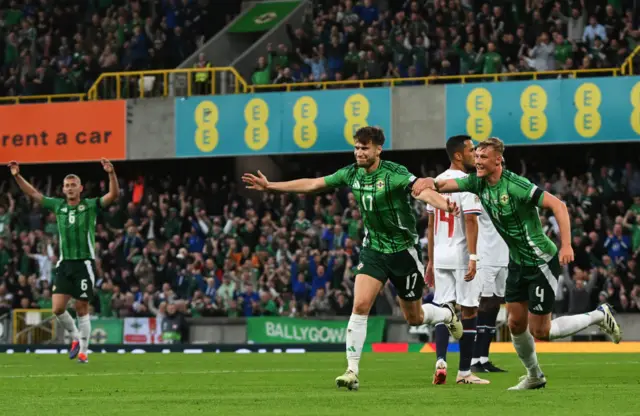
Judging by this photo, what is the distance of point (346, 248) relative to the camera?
29.3m

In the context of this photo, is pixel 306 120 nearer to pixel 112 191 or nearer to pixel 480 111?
pixel 480 111

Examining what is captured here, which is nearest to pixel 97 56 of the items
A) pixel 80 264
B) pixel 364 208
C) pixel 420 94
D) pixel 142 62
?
pixel 142 62

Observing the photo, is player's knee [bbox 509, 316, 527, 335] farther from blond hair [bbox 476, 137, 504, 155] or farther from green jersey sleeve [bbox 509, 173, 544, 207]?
blond hair [bbox 476, 137, 504, 155]

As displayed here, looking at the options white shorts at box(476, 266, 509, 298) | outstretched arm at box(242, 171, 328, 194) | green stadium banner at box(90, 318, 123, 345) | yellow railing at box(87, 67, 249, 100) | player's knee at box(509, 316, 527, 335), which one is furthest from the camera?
yellow railing at box(87, 67, 249, 100)

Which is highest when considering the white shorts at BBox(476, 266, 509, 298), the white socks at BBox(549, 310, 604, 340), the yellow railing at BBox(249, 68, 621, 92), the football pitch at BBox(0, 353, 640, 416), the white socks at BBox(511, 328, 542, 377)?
the yellow railing at BBox(249, 68, 621, 92)

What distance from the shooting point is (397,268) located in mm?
12133

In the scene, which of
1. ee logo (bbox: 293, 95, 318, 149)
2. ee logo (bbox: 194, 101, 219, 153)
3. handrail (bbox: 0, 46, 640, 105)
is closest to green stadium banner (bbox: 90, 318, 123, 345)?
ee logo (bbox: 194, 101, 219, 153)

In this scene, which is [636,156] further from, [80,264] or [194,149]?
[80,264]

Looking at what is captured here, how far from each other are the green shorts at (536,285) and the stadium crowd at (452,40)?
19056 millimetres

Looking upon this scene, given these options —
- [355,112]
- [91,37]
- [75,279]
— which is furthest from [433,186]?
[91,37]

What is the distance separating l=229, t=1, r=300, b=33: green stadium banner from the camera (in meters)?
37.9

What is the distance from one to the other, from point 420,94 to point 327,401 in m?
21.8

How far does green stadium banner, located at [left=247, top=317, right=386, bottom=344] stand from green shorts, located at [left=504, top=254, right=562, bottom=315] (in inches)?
636

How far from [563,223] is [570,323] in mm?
1509
